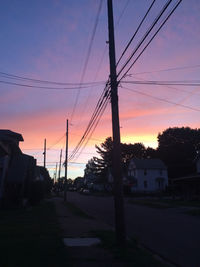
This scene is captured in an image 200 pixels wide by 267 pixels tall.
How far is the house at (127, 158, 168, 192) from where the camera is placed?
206 ft

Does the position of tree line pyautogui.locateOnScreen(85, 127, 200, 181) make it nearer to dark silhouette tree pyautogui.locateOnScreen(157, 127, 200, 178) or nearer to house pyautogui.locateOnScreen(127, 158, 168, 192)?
dark silhouette tree pyautogui.locateOnScreen(157, 127, 200, 178)

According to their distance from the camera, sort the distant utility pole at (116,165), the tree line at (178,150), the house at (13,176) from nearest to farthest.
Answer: the distant utility pole at (116,165) < the house at (13,176) < the tree line at (178,150)

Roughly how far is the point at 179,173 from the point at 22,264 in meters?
72.9

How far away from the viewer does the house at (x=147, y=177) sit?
6290 centimetres

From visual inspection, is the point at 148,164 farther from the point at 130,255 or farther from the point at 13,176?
the point at 130,255

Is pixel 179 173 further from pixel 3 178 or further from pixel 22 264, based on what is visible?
pixel 22 264

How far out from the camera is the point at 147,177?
63688 mm

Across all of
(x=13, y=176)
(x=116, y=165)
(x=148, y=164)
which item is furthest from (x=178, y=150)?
(x=116, y=165)

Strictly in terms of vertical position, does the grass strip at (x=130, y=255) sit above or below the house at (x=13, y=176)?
below

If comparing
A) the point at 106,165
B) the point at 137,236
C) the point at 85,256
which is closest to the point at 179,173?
the point at 106,165

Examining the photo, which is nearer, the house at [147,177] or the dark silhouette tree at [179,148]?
the house at [147,177]

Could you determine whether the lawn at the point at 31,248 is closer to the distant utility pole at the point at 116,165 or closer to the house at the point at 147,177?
the distant utility pole at the point at 116,165

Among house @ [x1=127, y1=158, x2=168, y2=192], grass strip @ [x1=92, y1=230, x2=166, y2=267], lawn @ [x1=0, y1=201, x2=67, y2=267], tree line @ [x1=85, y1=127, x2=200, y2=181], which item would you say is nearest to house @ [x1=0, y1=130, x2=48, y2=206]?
lawn @ [x1=0, y1=201, x2=67, y2=267]

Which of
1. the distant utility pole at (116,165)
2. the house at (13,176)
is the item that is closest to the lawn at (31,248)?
the distant utility pole at (116,165)
